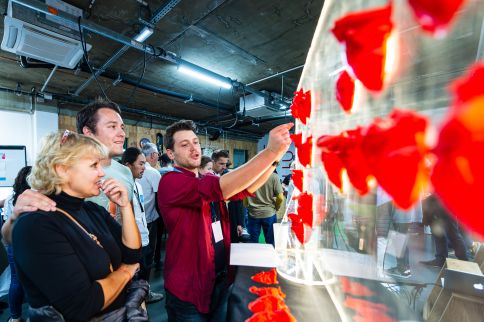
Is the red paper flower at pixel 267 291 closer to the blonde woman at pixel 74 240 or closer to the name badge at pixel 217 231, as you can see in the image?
the name badge at pixel 217 231

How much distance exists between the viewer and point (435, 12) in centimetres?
24

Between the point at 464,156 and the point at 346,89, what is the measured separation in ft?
1.43

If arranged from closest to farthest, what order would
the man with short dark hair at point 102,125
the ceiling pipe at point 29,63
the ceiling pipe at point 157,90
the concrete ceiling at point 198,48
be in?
the man with short dark hair at point 102,125 < the concrete ceiling at point 198,48 < the ceiling pipe at point 29,63 < the ceiling pipe at point 157,90

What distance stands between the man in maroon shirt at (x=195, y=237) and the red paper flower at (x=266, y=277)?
22cm

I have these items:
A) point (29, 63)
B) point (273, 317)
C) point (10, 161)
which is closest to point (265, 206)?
point (273, 317)

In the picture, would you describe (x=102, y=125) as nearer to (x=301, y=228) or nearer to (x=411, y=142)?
(x=301, y=228)

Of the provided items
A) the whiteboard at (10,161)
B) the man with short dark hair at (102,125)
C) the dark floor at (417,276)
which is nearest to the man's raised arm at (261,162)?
the man with short dark hair at (102,125)

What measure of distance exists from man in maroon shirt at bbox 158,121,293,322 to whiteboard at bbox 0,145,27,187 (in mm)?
5723

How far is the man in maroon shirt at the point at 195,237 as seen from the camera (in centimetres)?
110

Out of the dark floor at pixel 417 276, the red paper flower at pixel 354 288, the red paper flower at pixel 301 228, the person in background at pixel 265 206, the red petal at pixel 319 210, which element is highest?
the red petal at pixel 319 210

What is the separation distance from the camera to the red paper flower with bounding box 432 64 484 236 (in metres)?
Result: 0.17

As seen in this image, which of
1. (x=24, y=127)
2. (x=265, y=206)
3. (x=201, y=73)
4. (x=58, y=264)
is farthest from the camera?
(x=24, y=127)

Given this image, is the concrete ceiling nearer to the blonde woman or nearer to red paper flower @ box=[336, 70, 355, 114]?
the blonde woman

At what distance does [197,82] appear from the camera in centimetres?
468
